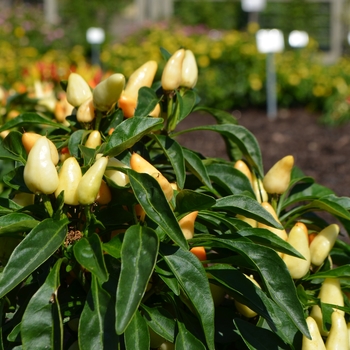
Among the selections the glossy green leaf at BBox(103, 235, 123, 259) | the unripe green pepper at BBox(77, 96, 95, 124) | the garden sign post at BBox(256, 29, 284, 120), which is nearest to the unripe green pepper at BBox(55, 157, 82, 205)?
the glossy green leaf at BBox(103, 235, 123, 259)

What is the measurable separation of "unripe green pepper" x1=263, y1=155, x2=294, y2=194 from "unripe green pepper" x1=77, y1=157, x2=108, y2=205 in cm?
58

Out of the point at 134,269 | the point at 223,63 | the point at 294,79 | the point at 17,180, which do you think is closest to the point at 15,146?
the point at 17,180

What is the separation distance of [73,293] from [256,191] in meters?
0.64

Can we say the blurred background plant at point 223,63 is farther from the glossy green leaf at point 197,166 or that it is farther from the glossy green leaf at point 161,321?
the glossy green leaf at point 161,321

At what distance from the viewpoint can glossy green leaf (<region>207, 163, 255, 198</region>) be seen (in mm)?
1806

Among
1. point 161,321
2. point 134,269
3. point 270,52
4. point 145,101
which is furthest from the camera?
point 270,52

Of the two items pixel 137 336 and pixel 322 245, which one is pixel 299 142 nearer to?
pixel 322 245

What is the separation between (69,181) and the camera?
4.69 feet

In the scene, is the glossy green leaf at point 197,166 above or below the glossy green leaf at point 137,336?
above

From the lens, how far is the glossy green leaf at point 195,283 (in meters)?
1.40

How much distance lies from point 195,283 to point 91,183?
30 cm

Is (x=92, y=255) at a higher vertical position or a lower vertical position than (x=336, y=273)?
higher

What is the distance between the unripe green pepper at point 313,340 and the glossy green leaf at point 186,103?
2.01 ft

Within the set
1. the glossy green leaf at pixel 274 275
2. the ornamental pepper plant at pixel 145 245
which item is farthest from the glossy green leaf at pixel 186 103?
the glossy green leaf at pixel 274 275
